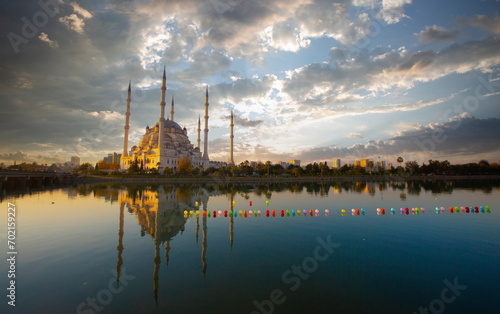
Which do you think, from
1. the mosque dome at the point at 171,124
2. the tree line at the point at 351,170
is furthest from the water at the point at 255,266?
the mosque dome at the point at 171,124

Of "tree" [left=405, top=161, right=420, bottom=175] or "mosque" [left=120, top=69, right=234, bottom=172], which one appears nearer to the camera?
"mosque" [left=120, top=69, right=234, bottom=172]

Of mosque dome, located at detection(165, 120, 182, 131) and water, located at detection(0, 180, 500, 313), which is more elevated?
mosque dome, located at detection(165, 120, 182, 131)

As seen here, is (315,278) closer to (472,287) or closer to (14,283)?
(472,287)

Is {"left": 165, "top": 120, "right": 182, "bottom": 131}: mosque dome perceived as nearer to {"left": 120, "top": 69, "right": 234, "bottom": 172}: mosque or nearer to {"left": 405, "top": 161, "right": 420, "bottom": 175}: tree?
{"left": 120, "top": 69, "right": 234, "bottom": 172}: mosque

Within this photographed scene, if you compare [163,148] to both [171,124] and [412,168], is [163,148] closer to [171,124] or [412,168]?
[171,124]

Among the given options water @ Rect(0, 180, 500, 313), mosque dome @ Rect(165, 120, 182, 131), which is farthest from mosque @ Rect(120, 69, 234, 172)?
water @ Rect(0, 180, 500, 313)
